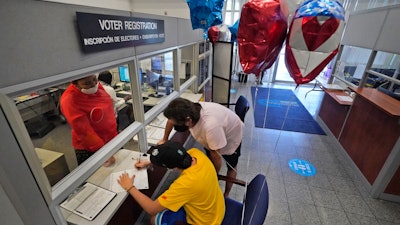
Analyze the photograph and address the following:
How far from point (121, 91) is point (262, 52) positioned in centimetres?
291

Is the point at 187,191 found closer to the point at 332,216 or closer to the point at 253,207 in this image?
the point at 253,207

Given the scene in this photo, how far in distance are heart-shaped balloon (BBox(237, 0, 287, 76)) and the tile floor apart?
1694mm

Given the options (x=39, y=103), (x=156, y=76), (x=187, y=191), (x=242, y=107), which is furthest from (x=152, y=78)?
(x=187, y=191)

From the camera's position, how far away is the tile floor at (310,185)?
1.94 meters

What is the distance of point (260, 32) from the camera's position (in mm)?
965

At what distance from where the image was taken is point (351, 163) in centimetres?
262

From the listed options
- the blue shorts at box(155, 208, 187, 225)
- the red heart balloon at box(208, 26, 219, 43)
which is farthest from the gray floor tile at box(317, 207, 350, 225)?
the red heart balloon at box(208, 26, 219, 43)

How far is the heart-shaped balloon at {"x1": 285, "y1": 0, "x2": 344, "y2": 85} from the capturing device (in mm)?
814

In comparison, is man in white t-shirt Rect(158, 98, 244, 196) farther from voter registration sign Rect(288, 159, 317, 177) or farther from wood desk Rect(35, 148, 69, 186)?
voter registration sign Rect(288, 159, 317, 177)

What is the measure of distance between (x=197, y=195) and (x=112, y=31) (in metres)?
1.11

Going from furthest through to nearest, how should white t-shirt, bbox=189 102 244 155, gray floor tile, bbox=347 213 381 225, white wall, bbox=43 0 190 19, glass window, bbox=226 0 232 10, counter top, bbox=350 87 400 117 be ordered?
glass window, bbox=226 0 232 10 → white wall, bbox=43 0 190 19 → counter top, bbox=350 87 400 117 → gray floor tile, bbox=347 213 381 225 → white t-shirt, bbox=189 102 244 155

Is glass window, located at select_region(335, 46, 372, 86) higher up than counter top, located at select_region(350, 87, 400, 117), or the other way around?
glass window, located at select_region(335, 46, 372, 86)

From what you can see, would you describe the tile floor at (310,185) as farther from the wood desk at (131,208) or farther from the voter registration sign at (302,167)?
the wood desk at (131,208)

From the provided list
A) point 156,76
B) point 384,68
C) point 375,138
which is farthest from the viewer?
point 384,68
